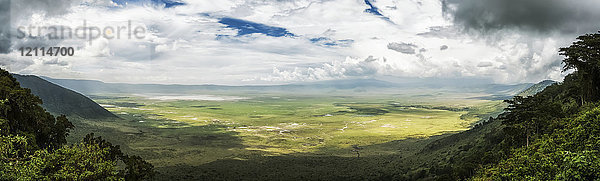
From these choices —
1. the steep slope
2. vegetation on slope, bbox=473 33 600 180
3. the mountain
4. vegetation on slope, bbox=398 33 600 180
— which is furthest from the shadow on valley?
the mountain

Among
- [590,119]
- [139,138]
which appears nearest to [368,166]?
[590,119]

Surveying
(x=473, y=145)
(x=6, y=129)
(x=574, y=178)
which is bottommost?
(x=473, y=145)

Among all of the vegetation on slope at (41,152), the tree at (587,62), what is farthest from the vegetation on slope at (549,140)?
the vegetation on slope at (41,152)

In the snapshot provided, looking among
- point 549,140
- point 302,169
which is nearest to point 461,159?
point 549,140

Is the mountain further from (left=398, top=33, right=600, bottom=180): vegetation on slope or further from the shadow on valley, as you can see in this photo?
(left=398, top=33, right=600, bottom=180): vegetation on slope

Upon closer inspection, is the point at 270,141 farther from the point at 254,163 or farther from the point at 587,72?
the point at 587,72

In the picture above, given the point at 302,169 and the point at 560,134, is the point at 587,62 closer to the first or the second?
the point at 560,134
